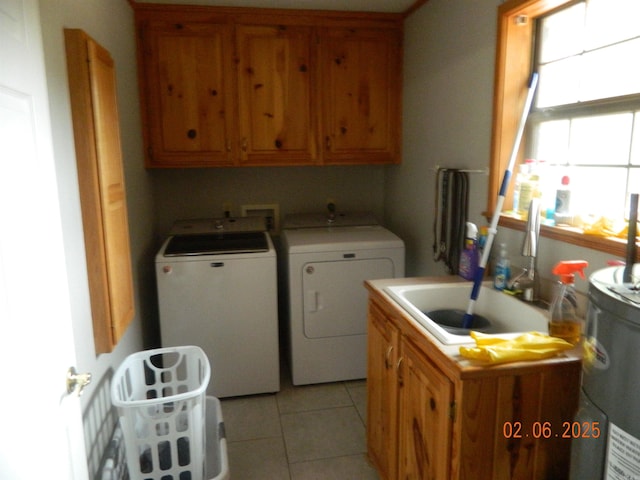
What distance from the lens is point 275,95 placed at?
9.56ft

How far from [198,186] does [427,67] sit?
1.67 meters

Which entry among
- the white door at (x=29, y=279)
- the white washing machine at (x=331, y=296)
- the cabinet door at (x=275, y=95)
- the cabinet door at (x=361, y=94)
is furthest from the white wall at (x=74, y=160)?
the cabinet door at (x=361, y=94)

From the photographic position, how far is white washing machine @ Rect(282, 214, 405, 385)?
2707mm

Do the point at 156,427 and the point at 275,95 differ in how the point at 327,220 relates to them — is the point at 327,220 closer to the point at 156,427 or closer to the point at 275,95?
the point at 275,95

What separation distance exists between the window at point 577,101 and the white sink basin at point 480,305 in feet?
0.94

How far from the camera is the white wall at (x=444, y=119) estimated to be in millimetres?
1984

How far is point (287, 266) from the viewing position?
108 inches

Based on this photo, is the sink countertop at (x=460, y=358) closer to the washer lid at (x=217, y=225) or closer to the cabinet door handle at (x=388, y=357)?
the cabinet door handle at (x=388, y=357)

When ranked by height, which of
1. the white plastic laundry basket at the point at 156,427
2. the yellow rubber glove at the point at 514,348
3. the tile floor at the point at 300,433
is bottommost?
the tile floor at the point at 300,433

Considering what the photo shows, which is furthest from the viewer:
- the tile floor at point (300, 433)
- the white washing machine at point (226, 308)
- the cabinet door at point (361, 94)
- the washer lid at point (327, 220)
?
the washer lid at point (327, 220)

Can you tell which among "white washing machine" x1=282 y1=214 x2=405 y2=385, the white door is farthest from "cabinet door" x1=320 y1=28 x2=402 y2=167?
the white door

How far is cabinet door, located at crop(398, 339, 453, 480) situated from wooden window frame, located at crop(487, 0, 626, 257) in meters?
0.75

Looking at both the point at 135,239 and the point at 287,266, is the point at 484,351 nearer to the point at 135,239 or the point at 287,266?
the point at 287,266

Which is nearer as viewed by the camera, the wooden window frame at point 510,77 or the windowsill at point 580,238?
the windowsill at point 580,238
